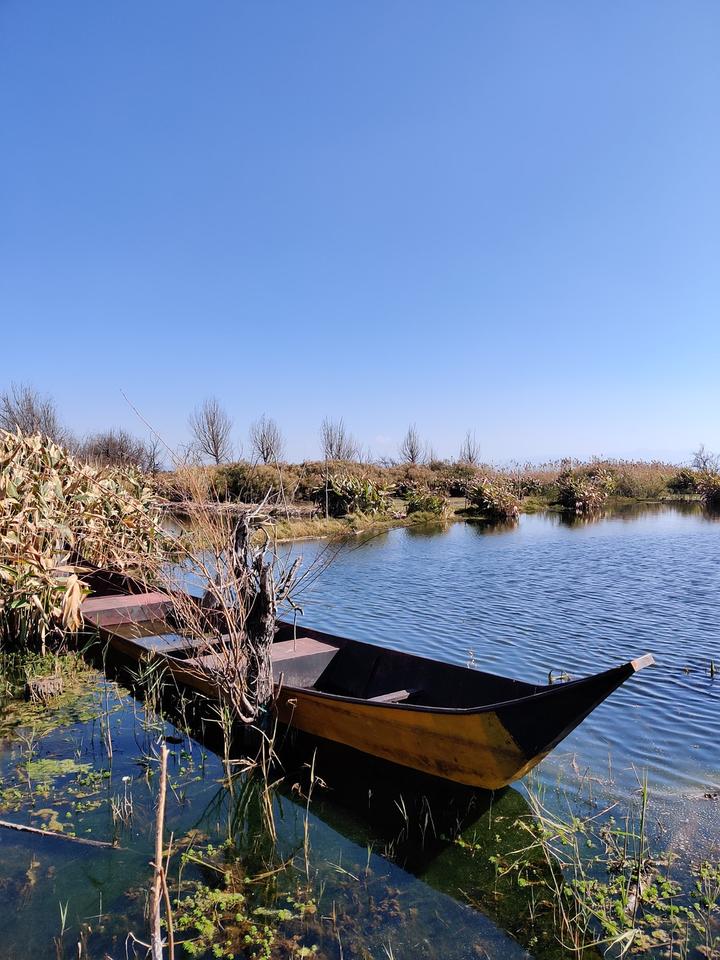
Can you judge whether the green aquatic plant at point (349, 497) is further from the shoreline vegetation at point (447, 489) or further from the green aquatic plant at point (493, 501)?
the green aquatic plant at point (493, 501)

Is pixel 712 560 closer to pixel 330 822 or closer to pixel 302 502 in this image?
pixel 330 822

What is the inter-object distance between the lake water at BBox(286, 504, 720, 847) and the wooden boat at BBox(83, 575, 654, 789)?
1024mm

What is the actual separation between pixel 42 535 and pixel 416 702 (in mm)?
5054

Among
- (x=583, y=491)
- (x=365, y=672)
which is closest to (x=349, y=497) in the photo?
(x=583, y=491)

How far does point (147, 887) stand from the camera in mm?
3838

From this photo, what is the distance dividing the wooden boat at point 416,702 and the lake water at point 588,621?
102 cm

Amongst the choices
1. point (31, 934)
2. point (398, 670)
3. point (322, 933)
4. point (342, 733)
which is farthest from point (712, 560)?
point (31, 934)

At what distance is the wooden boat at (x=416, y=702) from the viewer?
383cm

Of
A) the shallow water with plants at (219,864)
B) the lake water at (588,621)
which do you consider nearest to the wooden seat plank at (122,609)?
the lake water at (588,621)

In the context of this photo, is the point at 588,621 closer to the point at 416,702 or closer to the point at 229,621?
the point at 416,702

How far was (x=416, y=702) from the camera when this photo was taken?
566cm

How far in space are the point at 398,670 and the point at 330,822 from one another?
5.39ft

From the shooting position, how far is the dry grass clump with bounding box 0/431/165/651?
7.38 metres

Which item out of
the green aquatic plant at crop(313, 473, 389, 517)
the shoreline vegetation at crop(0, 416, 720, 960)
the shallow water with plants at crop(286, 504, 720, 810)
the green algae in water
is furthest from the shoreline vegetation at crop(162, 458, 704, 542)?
the green algae in water
